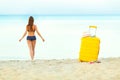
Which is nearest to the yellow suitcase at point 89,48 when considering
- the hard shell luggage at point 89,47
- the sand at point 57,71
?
the hard shell luggage at point 89,47

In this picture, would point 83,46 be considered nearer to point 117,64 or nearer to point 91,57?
point 91,57

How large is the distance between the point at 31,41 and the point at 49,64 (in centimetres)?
168

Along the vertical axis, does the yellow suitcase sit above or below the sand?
above

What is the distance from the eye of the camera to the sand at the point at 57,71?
23.8 feet

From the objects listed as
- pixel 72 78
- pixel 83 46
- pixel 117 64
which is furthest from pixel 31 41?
pixel 72 78

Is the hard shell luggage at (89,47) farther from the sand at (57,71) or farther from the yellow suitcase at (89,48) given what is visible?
the sand at (57,71)

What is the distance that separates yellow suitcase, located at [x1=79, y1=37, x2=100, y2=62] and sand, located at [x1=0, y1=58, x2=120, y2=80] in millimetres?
641

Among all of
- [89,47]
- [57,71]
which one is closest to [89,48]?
[89,47]

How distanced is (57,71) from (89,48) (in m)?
1.65

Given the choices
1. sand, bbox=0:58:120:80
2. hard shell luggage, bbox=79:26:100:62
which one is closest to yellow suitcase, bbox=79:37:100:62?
hard shell luggage, bbox=79:26:100:62

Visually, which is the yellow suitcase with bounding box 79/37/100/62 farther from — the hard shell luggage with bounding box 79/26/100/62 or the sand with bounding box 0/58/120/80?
the sand with bounding box 0/58/120/80

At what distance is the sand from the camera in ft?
23.8

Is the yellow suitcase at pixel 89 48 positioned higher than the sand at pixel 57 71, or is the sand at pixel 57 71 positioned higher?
the yellow suitcase at pixel 89 48

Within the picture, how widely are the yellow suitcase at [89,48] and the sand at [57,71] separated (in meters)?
0.64
